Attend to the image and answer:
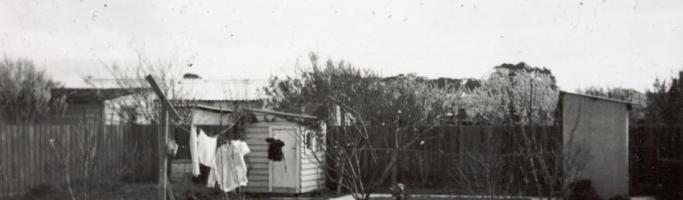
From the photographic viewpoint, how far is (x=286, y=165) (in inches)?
757

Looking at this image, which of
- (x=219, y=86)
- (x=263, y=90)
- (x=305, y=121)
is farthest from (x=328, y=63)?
(x=305, y=121)

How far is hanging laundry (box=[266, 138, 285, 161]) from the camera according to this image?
18.7m

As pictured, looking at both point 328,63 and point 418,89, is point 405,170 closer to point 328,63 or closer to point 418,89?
point 328,63

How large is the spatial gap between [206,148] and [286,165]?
4622mm

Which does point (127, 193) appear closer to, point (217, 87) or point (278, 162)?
point (278, 162)

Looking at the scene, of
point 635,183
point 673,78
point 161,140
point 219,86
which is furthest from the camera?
point 219,86

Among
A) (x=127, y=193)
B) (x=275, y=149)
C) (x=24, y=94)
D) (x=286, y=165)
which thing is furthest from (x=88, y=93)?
(x=275, y=149)

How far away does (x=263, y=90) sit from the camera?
31.7m

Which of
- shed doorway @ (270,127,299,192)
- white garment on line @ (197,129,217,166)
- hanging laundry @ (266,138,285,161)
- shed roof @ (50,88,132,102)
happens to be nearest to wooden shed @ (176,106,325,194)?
shed doorway @ (270,127,299,192)

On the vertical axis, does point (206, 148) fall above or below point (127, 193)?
above

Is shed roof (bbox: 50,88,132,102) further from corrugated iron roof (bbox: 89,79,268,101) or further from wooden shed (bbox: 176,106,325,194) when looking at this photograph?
wooden shed (bbox: 176,106,325,194)

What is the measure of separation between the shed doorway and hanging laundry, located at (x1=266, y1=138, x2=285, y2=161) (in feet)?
1.34

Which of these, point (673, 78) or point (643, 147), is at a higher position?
point (673, 78)

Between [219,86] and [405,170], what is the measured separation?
14.1 metres
